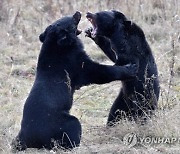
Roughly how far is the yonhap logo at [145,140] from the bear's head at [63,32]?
1273 mm

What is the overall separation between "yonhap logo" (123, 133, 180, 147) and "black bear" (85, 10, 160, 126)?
0.46 m

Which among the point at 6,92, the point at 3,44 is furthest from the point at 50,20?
the point at 6,92

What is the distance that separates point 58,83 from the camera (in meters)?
6.39

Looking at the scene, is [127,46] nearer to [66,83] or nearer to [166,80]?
[66,83]

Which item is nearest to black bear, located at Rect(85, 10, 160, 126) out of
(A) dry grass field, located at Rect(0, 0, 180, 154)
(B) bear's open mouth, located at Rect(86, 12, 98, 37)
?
(B) bear's open mouth, located at Rect(86, 12, 98, 37)

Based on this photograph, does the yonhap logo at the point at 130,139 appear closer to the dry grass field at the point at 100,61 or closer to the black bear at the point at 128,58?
the dry grass field at the point at 100,61

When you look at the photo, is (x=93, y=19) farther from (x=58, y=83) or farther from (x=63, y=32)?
(x=58, y=83)

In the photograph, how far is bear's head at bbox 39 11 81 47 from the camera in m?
6.59

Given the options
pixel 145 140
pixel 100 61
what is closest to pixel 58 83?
pixel 145 140

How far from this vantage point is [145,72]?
683 cm

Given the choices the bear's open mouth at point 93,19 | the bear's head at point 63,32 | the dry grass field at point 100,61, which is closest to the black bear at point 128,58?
the bear's open mouth at point 93,19

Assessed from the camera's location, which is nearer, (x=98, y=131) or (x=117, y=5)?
(x=98, y=131)

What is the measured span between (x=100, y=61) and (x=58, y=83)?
4.18 m

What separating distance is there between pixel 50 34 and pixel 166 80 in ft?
10.4
